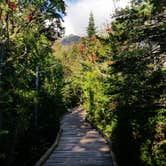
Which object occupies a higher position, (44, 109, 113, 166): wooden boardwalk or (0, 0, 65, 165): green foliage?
(0, 0, 65, 165): green foliage

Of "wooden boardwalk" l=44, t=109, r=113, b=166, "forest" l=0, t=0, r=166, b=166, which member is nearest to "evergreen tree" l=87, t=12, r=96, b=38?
"wooden boardwalk" l=44, t=109, r=113, b=166

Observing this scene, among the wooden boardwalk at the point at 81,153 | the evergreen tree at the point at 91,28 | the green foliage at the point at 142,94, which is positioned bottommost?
the wooden boardwalk at the point at 81,153

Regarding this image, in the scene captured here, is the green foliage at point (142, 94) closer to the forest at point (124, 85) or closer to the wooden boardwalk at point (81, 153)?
the forest at point (124, 85)

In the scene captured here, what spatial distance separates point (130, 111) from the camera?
9.28 m

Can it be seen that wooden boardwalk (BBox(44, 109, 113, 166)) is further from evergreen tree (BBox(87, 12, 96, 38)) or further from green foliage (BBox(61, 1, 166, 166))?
evergreen tree (BBox(87, 12, 96, 38))

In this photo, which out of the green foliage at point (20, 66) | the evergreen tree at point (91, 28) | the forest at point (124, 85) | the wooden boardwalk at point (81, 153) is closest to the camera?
the forest at point (124, 85)

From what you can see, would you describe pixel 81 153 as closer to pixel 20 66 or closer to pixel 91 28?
pixel 20 66

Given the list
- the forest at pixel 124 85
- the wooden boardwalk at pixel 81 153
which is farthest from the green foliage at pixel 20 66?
the wooden boardwalk at pixel 81 153

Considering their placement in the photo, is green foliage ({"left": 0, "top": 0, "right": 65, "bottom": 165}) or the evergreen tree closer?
green foliage ({"left": 0, "top": 0, "right": 65, "bottom": 165})

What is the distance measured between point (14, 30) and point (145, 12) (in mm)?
4552

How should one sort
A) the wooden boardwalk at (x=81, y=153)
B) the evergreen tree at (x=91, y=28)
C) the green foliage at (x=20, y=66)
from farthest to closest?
the evergreen tree at (x=91, y=28), the wooden boardwalk at (x=81, y=153), the green foliage at (x=20, y=66)

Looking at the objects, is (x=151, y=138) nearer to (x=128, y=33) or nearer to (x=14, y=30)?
(x=128, y=33)

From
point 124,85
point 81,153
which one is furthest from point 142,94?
point 81,153

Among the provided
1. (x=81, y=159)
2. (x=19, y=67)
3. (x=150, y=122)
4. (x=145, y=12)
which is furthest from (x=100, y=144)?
(x=150, y=122)
